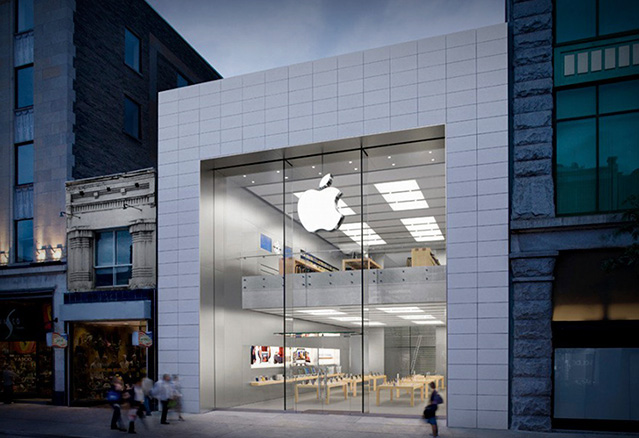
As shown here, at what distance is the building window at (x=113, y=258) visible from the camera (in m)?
22.8

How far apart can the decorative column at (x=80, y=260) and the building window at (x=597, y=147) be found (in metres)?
17.8

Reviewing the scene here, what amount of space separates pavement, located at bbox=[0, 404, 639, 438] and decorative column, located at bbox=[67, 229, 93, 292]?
16.9 ft

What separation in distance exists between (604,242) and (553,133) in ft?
11.3

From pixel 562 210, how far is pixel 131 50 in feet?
76.3

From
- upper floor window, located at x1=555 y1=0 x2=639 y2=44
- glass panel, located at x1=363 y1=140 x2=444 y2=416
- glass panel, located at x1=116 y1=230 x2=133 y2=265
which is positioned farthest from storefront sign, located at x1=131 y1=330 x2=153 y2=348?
upper floor window, located at x1=555 y1=0 x2=639 y2=44

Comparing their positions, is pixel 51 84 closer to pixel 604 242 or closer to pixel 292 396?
pixel 292 396

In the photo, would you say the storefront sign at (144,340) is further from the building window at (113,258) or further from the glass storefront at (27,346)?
the glass storefront at (27,346)

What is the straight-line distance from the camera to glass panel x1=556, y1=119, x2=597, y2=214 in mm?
16031

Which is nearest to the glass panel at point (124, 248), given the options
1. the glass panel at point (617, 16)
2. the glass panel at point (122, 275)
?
the glass panel at point (122, 275)

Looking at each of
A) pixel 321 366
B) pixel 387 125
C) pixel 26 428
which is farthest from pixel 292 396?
pixel 387 125

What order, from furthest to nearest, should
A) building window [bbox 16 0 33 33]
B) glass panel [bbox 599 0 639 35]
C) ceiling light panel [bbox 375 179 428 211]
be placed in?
building window [bbox 16 0 33 33] < ceiling light panel [bbox 375 179 428 211] < glass panel [bbox 599 0 639 35]

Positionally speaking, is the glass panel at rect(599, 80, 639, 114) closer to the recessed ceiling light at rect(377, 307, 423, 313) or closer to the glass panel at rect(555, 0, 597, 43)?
A: the glass panel at rect(555, 0, 597, 43)

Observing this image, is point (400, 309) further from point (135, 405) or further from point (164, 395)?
point (135, 405)

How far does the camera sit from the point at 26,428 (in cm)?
1717
